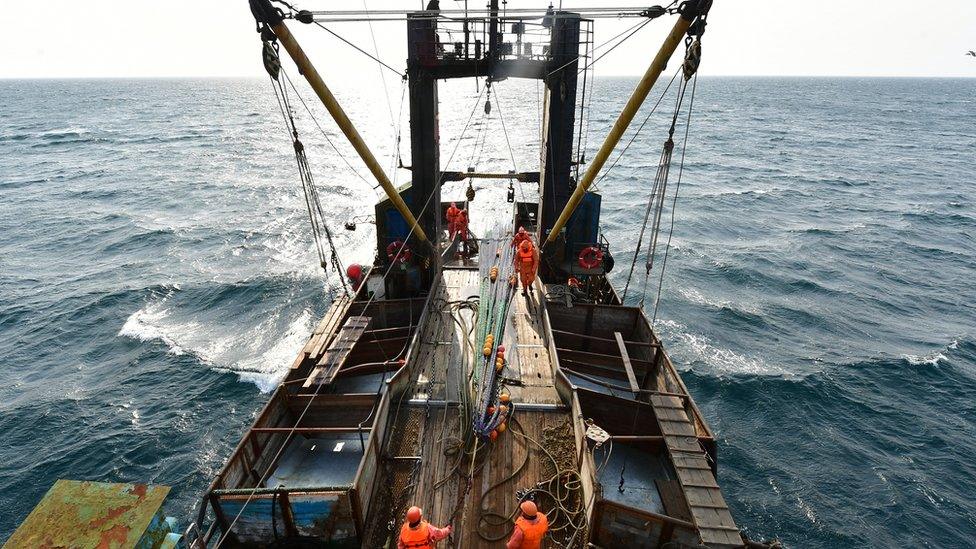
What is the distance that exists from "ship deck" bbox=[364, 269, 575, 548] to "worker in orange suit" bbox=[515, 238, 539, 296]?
10.2 feet

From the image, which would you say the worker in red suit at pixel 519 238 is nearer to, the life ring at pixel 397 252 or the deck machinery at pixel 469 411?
the deck machinery at pixel 469 411

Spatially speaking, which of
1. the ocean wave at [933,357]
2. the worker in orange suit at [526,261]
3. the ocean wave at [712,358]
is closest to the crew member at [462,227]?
the worker in orange suit at [526,261]

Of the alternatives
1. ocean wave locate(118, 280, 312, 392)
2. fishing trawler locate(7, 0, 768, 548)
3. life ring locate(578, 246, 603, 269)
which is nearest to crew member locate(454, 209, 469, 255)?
fishing trawler locate(7, 0, 768, 548)

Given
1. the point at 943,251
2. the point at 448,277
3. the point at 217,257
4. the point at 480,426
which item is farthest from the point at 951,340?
the point at 217,257

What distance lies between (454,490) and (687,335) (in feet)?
82.3

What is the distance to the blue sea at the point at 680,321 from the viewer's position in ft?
69.1

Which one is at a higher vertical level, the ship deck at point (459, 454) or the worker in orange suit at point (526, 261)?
the worker in orange suit at point (526, 261)

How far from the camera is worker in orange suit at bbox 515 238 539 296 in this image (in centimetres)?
1842

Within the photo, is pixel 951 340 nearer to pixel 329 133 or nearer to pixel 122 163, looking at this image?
pixel 122 163

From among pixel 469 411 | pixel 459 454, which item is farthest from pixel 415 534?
pixel 469 411

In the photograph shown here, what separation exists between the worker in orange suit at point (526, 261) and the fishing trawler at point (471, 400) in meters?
0.09

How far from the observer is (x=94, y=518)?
7781mm

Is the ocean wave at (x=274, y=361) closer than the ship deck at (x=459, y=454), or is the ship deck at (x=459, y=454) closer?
the ship deck at (x=459, y=454)

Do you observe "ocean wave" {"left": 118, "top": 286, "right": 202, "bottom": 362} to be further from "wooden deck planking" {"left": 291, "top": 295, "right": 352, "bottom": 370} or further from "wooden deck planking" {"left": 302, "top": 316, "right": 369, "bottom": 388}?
"wooden deck planking" {"left": 302, "top": 316, "right": 369, "bottom": 388}
